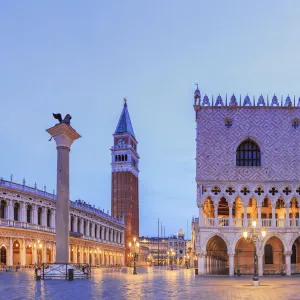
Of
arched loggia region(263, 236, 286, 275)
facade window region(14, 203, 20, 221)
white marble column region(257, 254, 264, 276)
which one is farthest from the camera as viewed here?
facade window region(14, 203, 20, 221)

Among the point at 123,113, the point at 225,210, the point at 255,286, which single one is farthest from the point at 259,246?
the point at 123,113

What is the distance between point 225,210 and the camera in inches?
2031

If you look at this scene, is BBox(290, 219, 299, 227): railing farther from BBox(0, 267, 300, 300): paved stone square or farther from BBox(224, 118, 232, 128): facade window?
BBox(0, 267, 300, 300): paved stone square

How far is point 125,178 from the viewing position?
134 m

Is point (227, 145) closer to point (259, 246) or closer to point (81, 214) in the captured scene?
point (259, 246)

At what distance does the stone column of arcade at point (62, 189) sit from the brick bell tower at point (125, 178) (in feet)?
309

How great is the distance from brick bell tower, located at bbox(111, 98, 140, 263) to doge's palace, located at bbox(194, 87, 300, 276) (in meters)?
81.2

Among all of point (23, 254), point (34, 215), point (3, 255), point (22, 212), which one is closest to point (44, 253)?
point (34, 215)

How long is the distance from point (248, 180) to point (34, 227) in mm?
32605

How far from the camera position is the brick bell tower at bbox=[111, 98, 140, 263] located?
428ft

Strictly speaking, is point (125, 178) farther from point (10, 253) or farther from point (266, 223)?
point (266, 223)

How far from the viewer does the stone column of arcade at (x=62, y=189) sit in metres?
34.2

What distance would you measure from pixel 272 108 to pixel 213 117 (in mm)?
5212

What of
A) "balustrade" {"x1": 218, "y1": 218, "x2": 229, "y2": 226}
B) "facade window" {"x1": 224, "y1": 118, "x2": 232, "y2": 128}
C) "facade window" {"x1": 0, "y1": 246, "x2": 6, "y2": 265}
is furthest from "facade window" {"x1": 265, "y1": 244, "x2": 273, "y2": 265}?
"facade window" {"x1": 0, "y1": 246, "x2": 6, "y2": 265}
